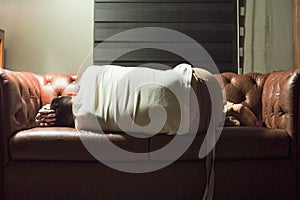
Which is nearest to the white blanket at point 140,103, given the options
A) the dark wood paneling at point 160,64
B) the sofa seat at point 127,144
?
the sofa seat at point 127,144

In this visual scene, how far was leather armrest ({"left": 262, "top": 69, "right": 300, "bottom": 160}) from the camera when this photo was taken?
1879 mm

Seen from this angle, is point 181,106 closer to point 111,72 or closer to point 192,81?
point 192,81

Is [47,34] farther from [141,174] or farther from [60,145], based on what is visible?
[141,174]

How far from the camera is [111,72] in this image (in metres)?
1.91

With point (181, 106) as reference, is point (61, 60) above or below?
above

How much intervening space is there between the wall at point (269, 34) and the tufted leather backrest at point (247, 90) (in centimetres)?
77

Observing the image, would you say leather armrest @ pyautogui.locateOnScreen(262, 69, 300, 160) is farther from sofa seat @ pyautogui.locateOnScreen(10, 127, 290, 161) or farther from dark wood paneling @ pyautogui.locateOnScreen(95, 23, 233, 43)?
dark wood paneling @ pyautogui.locateOnScreen(95, 23, 233, 43)

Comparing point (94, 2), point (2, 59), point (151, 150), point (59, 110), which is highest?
point (94, 2)

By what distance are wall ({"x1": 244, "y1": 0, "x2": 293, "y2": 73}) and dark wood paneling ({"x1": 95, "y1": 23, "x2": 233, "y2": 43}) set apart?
0.74ft

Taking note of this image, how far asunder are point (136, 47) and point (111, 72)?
115 centimetres

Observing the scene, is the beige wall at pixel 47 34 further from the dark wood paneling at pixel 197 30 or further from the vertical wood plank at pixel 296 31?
the vertical wood plank at pixel 296 31

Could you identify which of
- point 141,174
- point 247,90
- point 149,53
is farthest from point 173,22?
point 141,174

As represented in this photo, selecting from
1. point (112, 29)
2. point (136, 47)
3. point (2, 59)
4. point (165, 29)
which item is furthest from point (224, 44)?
point (2, 59)

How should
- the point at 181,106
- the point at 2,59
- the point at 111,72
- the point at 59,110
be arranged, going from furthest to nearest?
the point at 2,59 → the point at 59,110 → the point at 111,72 → the point at 181,106
